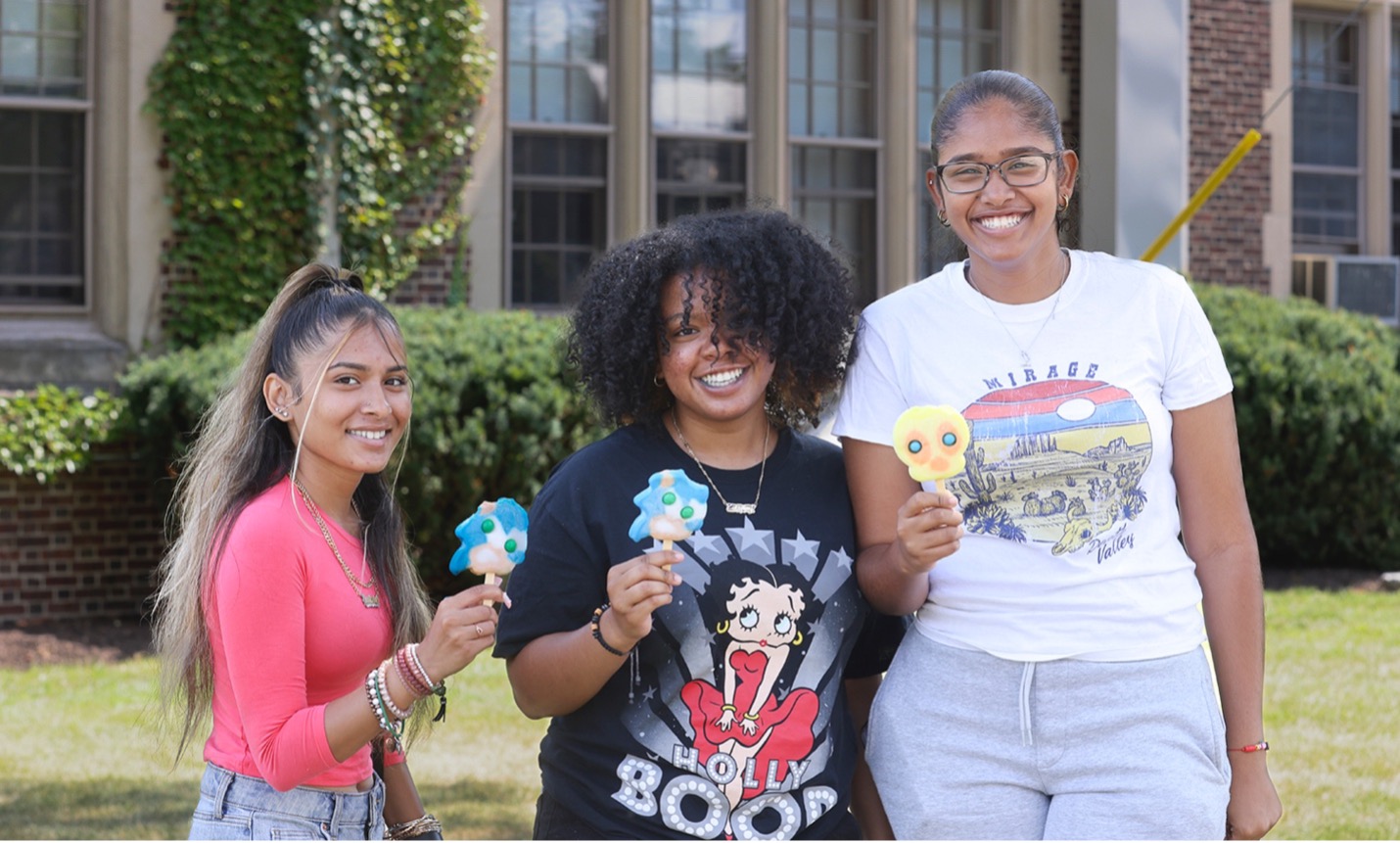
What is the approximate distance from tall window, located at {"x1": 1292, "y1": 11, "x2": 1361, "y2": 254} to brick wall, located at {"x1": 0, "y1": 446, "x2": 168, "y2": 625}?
31.4 feet

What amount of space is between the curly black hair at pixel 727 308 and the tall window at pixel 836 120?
8232 millimetres

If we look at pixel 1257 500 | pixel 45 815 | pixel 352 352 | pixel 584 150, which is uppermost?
pixel 584 150

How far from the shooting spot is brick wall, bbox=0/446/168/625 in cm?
848

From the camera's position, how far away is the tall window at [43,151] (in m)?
8.80

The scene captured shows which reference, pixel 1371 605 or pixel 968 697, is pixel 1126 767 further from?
pixel 1371 605

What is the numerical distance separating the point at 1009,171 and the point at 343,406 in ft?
3.90

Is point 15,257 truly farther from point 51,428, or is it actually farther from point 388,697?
point 388,697

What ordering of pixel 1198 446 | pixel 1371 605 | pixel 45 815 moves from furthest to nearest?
pixel 1371 605 → pixel 45 815 → pixel 1198 446

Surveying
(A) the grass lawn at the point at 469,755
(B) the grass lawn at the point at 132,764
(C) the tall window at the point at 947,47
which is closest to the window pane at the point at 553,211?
(C) the tall window at the point at 947,47

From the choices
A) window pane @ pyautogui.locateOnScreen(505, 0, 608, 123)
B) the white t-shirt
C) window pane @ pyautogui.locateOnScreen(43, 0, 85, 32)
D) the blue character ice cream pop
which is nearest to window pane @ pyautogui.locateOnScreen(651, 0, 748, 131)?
window pane @ pyautogui.locateOnScreen(505, 0, 608, 123)

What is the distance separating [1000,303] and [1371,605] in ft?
25.9

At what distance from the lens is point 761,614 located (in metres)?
2.40

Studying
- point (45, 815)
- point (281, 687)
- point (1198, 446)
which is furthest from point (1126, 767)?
point (45, 815)

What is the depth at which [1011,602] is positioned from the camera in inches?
94.7
